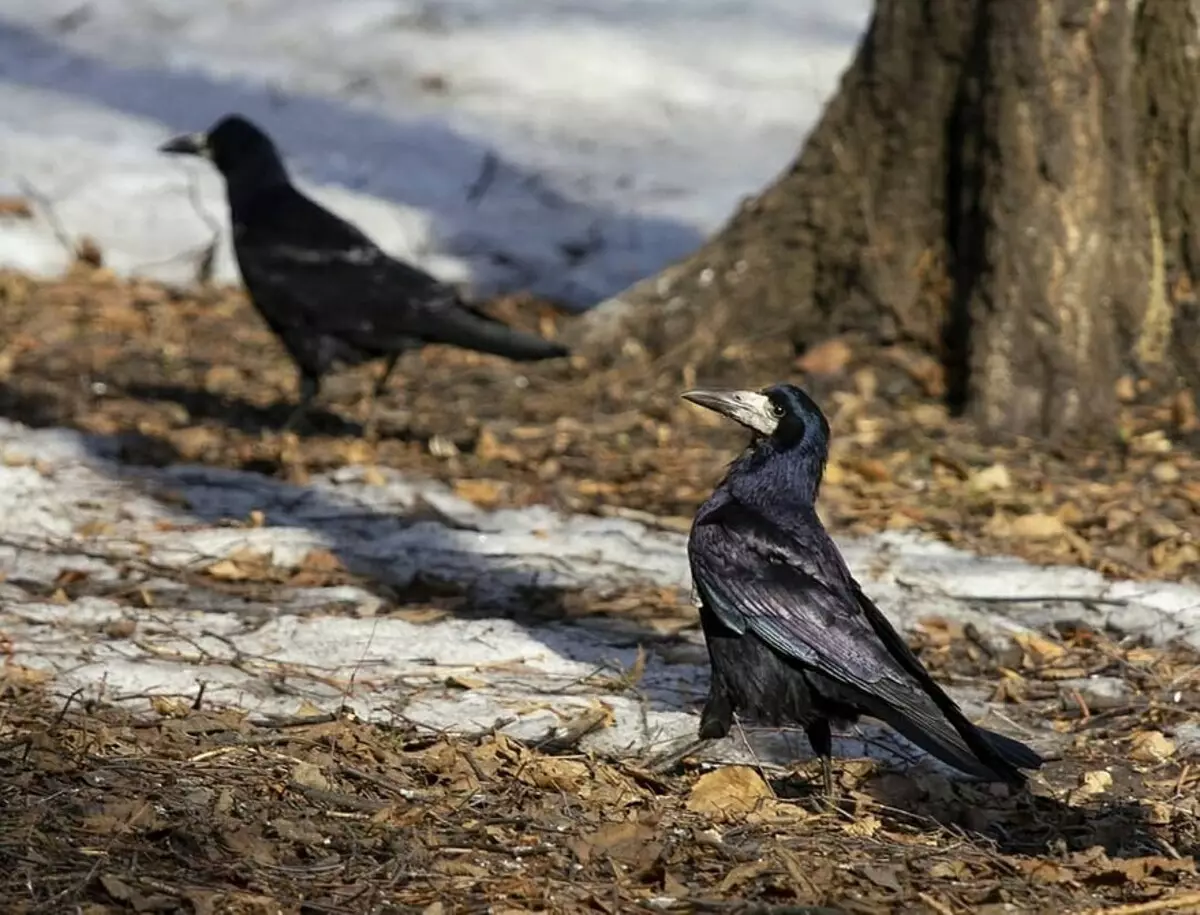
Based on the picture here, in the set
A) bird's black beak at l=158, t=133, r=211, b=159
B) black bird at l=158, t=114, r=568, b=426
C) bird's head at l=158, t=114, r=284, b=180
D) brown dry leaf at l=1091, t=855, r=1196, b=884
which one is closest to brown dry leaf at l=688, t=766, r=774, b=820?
brown dry leaf at l=1091, t=855, r=1196, b=884

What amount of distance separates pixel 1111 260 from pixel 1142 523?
1.58m

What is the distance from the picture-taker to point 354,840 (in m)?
4.08

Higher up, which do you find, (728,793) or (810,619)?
(810,619)

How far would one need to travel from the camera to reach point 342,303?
9.26 m

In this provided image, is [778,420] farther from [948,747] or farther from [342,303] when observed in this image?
[342,303]

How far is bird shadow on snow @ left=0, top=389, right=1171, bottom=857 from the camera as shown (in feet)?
15.4

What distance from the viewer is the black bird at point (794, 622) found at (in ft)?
15.1

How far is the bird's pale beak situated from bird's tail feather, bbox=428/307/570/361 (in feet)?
10.8

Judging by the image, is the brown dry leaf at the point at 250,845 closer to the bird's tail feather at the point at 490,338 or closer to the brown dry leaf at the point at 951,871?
the brown dry leaf at the point at 951,871

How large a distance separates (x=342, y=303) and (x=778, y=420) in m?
4.30

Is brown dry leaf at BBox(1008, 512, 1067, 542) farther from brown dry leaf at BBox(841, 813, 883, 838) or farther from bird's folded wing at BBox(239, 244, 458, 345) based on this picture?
bird's folded wing at BBox(239, 244, 458, 345)

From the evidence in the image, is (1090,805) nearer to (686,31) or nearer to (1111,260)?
(1111,260)

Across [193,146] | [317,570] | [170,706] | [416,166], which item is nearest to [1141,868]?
[170,706]

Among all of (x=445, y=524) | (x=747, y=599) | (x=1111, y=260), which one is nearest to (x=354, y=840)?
(x=747, y=599)
